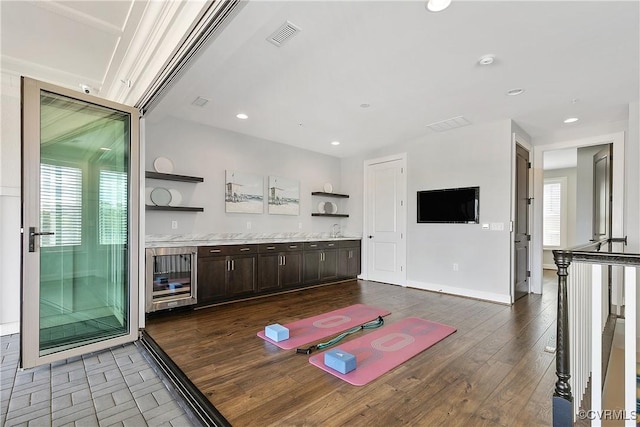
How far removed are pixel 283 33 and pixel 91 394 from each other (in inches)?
120

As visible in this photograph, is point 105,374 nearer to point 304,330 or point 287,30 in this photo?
point 304,330

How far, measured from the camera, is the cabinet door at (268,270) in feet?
15.0

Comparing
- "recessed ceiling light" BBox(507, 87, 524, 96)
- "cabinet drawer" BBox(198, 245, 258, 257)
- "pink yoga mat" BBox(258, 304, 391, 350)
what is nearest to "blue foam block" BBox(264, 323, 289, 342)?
"pink yoga mat" BBox(258, 304, 391, 350)

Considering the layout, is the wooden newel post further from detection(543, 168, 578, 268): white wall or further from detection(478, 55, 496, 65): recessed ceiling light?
detection(543, 168, 578, 268): white wall

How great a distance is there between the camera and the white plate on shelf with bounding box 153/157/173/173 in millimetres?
4160

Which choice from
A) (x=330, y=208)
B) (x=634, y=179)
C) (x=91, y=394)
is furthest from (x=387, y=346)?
(x=330, y=208)

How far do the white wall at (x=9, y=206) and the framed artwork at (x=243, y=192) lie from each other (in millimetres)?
2446

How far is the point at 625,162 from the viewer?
4.28 meters

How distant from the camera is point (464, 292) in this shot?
4.71 m

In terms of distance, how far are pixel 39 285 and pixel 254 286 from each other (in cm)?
250

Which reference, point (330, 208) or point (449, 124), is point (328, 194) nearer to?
point (330, 208)

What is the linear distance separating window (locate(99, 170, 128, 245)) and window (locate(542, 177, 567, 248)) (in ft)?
30.3

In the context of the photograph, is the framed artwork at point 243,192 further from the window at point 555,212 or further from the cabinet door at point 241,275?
the window at point 555,212

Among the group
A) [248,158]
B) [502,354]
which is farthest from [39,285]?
[502,354]
